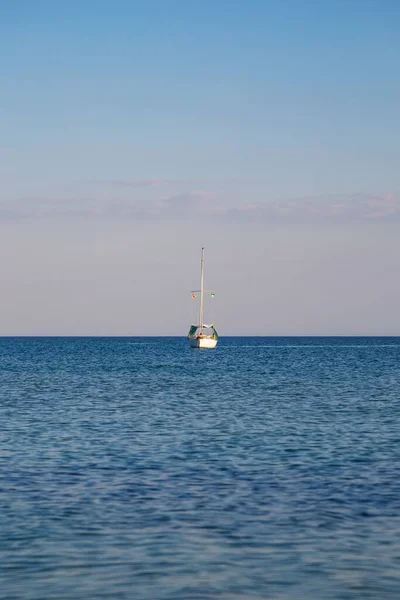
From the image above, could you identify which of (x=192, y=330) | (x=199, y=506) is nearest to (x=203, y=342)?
(x=192, y=330)

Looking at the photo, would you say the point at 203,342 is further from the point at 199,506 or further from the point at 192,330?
the point at 199,506

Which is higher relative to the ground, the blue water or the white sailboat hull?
the white sailboat hull

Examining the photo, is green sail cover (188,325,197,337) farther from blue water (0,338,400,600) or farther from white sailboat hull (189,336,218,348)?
blue water (0,338,400,600)

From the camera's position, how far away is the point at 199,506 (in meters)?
22.6

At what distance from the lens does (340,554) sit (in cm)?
1816

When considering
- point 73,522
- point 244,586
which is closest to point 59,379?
point 73,522

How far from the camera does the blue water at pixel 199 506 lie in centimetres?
1645

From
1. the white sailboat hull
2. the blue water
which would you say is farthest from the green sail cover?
the blue water

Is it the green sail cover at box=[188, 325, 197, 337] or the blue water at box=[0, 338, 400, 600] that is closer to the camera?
the blue water at box=[0, 338, 400, 600]

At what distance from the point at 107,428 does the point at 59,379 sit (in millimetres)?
46838

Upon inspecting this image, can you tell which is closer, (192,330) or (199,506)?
(199,506)

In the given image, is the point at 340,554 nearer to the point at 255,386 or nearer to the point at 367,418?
the point at 367,418

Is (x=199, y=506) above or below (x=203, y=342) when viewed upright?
below

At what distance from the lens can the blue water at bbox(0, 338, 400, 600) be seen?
648 inches
